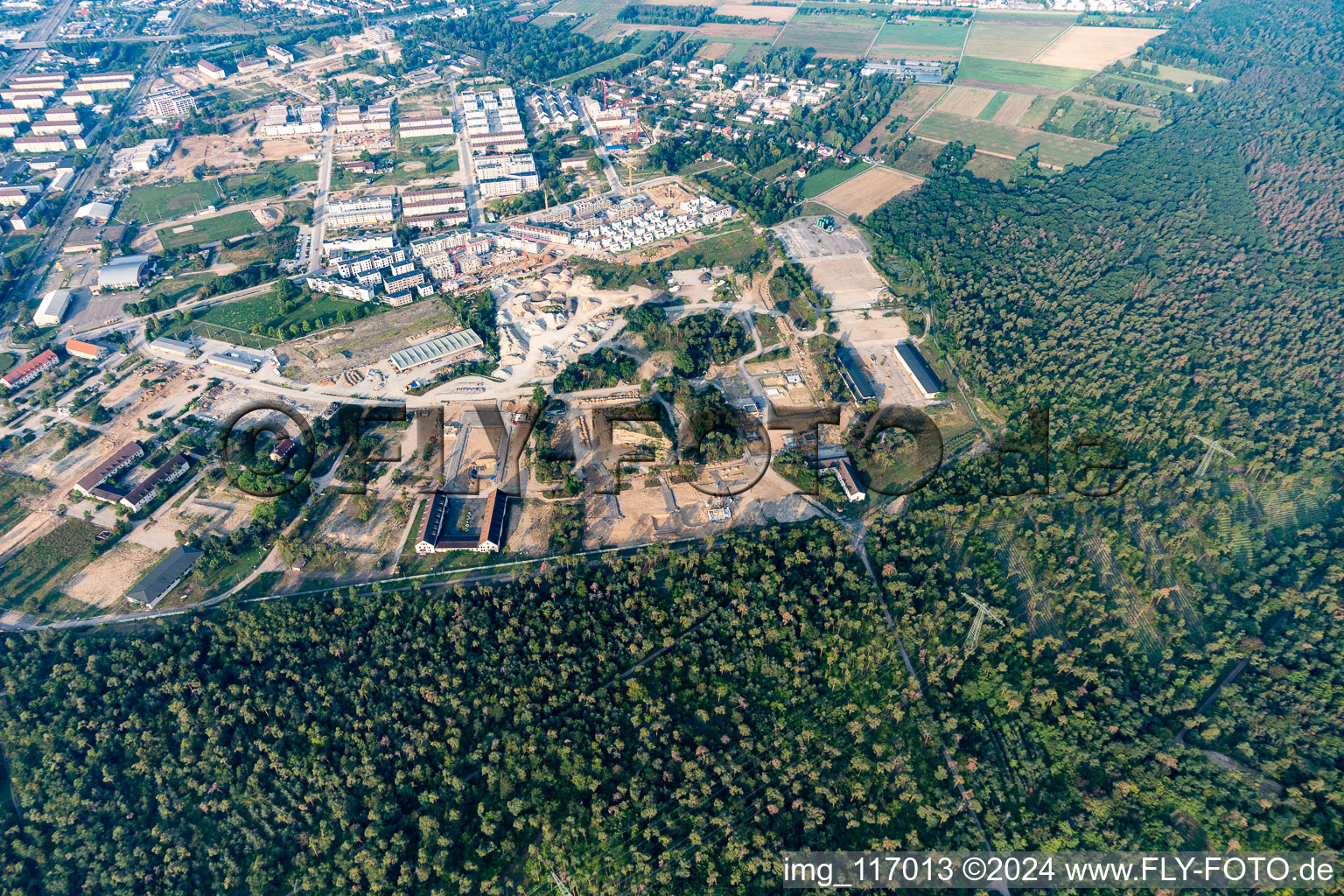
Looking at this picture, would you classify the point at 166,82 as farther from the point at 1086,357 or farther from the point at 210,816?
the point at 1086,357

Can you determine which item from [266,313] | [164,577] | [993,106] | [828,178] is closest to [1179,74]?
[993,106]

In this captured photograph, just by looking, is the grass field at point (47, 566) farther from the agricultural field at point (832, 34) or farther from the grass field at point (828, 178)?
the agricultural field at point (832, 34)

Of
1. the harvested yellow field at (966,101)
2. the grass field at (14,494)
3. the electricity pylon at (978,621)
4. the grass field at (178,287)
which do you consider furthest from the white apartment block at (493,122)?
the electricity pylon at (978,621)

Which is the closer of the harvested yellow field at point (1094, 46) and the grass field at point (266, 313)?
the grass field at point (266, 313)

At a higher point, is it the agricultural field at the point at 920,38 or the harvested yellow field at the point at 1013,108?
the agricultural field at the point at 920,38

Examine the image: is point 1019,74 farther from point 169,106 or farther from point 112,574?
point 112,574

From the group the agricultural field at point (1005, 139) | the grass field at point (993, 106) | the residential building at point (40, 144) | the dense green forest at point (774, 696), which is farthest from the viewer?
the grass field at point (993, 106)

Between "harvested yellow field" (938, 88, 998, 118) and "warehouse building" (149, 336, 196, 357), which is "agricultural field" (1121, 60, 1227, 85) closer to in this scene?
"harvested yellow field" (938, 88, 998, 118)
